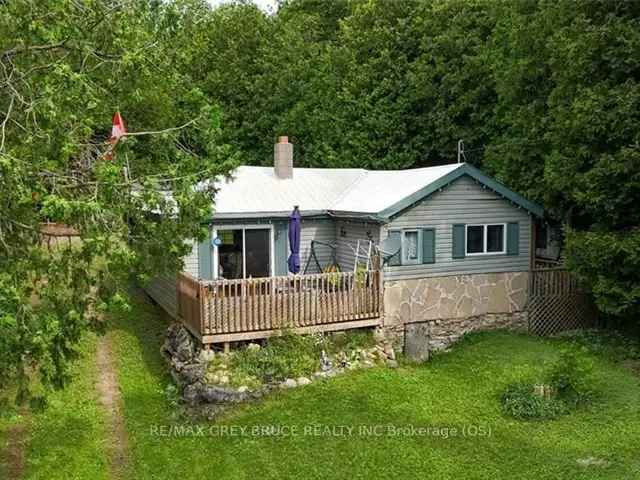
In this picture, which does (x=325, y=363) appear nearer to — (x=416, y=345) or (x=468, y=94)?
(x=416, y=345)

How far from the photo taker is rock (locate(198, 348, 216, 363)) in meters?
13.0

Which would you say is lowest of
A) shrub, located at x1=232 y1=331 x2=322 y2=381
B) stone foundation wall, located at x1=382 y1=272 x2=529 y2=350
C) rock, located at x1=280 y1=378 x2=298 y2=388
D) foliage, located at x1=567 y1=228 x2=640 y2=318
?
rock, located at x1=280 y1=378 x2=298 y2=388

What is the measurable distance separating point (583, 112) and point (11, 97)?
1257 cm

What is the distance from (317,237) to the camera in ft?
57.2

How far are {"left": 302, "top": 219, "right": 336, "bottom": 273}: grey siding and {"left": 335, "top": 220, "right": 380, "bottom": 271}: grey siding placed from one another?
0.74 ft

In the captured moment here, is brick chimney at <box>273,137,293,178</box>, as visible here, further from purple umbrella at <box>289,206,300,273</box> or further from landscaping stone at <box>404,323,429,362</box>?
landscaping stone at <box>404,323,429,362</box>

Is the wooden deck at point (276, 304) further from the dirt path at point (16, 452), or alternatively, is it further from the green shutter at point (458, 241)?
the dirt path at point (16, 452)

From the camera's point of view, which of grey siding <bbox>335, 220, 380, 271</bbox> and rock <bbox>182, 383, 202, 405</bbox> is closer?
rock <bbox>182, 383, 202, 405</bbox>

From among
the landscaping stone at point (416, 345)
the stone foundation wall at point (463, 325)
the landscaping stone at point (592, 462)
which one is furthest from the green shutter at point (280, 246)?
the landscaping stone at point (592, 462)

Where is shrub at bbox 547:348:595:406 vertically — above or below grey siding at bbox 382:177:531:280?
below

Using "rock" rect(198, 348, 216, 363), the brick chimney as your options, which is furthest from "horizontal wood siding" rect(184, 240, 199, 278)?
the brick chimney

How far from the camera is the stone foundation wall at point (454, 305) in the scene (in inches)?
593

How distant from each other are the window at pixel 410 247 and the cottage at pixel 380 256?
0.09ft

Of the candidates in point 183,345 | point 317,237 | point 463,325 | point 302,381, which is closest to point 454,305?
point 463,325
